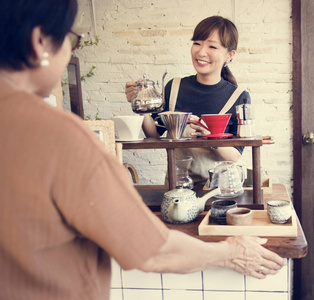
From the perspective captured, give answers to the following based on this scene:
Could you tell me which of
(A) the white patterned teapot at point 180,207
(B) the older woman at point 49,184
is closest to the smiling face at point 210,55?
(A) the white patterned teapot at point 180,207

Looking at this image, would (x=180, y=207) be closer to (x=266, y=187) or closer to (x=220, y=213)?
(x=220, y=213)

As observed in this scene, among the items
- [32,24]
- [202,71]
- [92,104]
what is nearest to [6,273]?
[32,24]

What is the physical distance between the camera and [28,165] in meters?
0.62

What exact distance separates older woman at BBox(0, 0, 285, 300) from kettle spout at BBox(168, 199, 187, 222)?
0.69m

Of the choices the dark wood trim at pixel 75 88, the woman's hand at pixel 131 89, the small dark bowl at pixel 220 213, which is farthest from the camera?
the dark wood trim at pixel 75 88

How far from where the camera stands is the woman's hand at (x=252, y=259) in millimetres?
1180

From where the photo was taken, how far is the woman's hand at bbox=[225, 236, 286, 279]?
1.18 metres

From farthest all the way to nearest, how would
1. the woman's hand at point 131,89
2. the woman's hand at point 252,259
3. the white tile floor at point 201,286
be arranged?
the woman's hand at point 131,89 < the white tile floor at point 201,286 < the woman's hand at point 252,259

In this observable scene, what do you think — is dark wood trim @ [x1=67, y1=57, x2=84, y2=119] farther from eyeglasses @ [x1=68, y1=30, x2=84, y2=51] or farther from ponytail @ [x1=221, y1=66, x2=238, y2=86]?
eyeglasses @ [x1=68, y1=30, x2=84, y2=51]

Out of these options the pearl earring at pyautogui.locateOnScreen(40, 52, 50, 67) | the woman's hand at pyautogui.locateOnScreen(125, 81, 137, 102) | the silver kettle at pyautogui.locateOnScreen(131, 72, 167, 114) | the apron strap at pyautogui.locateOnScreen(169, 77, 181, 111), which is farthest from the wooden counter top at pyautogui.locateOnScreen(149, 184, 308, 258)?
the apron strap at pyautogui.locateOnScreen(169, 77, 181, 111)

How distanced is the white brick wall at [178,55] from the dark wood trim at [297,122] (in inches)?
1.5

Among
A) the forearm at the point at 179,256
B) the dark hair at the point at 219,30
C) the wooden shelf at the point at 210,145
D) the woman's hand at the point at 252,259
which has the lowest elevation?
the woman's hand at the point at 252,259

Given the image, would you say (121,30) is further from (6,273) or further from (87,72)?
(6,273)

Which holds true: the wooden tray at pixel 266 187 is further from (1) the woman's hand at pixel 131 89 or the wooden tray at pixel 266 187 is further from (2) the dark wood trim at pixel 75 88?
(2) the dark wood trim at pixel 75 88
